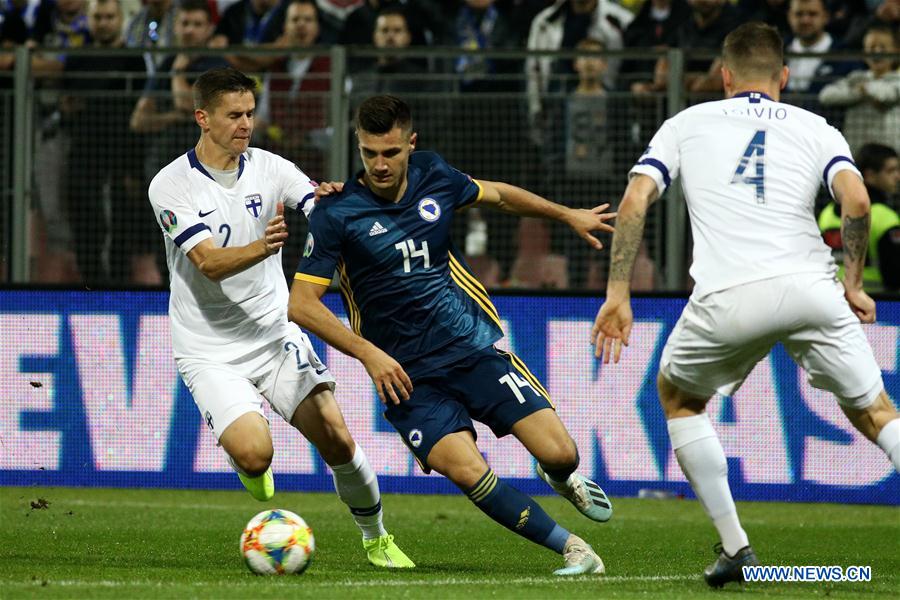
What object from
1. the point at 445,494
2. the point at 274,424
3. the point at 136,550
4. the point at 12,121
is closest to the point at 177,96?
the point at 12,121

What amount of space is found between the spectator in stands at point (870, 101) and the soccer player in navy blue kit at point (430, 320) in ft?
14.9

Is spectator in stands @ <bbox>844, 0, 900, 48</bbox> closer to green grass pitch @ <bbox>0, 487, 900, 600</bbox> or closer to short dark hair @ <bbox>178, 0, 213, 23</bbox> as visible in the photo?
green grass pitch @ <bbox>0, 487, 900, 600</bbox>

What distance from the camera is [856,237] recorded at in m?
6.41

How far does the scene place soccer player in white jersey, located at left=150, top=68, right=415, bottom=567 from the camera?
7887 mm

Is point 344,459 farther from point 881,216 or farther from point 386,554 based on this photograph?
point 881,216

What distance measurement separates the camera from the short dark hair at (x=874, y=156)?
11.3 metres

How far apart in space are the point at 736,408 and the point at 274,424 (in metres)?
3.42

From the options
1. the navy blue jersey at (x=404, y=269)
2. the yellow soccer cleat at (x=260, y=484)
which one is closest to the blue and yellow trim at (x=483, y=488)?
the navy blue jersey at (x=404, y=269)

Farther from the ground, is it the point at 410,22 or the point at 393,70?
the point at 410,22

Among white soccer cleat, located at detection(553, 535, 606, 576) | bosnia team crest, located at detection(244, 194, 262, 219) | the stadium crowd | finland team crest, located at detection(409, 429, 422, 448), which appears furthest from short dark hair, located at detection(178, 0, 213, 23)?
white soccer cleat, located at detection(553, 535, 606, 576)

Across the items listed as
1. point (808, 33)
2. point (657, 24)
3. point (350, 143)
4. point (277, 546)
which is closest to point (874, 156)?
point (808, 33)

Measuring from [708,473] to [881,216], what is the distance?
5451 mm

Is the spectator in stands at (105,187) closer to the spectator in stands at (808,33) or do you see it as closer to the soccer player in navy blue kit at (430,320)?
the soccer player in navy blue kit at (430,320)

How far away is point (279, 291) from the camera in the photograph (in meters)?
8.34
